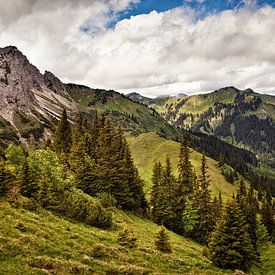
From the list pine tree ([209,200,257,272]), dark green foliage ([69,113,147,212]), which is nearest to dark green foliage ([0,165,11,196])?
dark green foliage ([69,113,147,212])

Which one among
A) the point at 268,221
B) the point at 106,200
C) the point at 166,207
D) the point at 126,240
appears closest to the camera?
the point at 126,240

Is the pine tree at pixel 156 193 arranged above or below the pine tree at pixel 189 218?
above

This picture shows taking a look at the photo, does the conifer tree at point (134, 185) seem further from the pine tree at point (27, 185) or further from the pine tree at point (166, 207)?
the pine tree at point (27, 185)

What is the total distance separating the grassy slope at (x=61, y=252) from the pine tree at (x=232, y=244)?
5.04 metres

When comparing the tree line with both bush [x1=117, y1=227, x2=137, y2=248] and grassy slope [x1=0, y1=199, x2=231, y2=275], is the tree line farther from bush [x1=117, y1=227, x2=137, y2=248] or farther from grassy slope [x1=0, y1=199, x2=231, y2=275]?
grassy slope [x1=0, y1=199, x2=231, y2=275]

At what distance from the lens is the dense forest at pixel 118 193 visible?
40.6m

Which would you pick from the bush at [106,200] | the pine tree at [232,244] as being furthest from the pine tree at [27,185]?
the pine tree at [232,244]

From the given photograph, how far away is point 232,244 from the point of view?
131 ft

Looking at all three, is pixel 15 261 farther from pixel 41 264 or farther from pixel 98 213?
pixel 98 213

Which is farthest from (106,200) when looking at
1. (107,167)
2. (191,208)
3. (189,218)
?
(191,208)

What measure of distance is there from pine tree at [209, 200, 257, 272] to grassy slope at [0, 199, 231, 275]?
5.04 meters

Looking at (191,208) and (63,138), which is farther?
(63,138)

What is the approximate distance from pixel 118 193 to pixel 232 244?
30.9 meters

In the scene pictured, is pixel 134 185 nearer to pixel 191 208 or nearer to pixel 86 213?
pixel 191 208
